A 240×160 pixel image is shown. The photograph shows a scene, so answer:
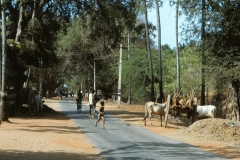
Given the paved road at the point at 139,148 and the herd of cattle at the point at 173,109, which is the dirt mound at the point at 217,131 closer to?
the paved road at the point at 139,148

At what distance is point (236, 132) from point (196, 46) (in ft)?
23.9

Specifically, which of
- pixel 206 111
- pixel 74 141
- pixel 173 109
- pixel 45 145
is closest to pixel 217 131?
pixel 173 109

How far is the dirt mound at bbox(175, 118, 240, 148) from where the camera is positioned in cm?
1802

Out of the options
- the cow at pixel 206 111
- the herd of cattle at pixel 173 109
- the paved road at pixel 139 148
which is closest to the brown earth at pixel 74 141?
the paved road at pixel 139 148

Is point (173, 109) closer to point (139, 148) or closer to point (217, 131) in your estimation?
point (217, 131)

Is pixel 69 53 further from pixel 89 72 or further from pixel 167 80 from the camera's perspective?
pixel 167 80

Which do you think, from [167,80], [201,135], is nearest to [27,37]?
[201,135]

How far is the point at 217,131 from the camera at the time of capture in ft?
60.6

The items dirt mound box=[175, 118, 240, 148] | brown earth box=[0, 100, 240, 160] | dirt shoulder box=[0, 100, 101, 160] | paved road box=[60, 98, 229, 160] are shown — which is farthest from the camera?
dirt mound box=[175, 118, 240, 148]

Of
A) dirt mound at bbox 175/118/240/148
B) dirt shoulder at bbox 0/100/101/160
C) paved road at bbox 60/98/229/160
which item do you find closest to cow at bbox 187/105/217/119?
dirt mound at bbox 175/118/240/148

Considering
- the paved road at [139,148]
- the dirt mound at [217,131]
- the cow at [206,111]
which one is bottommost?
the paved road at [139,148]

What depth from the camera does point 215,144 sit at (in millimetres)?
16688

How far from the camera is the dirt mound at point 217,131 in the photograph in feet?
59.1

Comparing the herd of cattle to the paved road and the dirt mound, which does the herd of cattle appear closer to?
the dirt mound
